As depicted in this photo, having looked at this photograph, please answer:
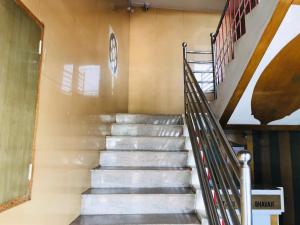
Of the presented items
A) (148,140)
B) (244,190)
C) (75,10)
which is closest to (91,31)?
(75,10)

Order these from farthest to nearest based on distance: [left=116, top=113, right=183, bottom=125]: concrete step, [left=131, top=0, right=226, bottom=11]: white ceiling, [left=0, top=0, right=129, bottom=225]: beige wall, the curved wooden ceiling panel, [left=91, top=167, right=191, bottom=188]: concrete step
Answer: [left=131, top=0, right=226, bottom=11]: white ceiling < [left=116, top=113, right=183, bottom=125]: concrete step < [left=91, top=167, right=191, bottom=188]: concrete step < the curved wooden ceiling panel < [left=0, top=0, right=129, bottom=225]: beige wall

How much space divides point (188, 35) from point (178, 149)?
3122mm

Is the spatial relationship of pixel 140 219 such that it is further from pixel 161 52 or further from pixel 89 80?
pixel 161 52

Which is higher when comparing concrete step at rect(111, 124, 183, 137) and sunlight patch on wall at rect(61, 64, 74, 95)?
sunlight patch on wall at rect(61, 64, 74, 95)

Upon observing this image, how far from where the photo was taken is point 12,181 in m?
1.10

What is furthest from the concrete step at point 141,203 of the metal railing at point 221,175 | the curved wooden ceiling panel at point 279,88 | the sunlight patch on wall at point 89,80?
the curved wooden ceiling panel at point 279,88

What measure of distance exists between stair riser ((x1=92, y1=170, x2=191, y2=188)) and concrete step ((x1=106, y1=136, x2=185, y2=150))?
19.8 inches

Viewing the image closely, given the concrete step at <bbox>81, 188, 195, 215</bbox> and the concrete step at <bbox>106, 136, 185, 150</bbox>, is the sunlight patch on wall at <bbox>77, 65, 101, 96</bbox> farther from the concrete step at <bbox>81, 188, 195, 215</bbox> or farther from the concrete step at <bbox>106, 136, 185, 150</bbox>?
the concrete step at <bbox>81, 188, 195, 215</bbox>

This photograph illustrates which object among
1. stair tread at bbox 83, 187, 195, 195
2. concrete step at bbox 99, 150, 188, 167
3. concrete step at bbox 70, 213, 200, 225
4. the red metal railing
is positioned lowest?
concrete step at bbox 70, 213, 200, 225

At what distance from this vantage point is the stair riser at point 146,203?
2184 millimetres

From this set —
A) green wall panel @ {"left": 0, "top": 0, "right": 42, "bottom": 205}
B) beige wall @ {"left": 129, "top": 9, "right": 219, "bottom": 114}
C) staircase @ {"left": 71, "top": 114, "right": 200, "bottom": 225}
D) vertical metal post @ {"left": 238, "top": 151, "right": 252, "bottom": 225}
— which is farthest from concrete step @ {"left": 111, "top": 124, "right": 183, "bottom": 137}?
vertical metal post @ {"left": 238, "top": 151, "right": 252, "bottom": 225}

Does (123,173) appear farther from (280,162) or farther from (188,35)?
(188,35)

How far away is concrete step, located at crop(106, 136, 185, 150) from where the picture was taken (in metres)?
2.94

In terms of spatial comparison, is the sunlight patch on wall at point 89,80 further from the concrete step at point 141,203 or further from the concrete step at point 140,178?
the concrete step at point 141,203
